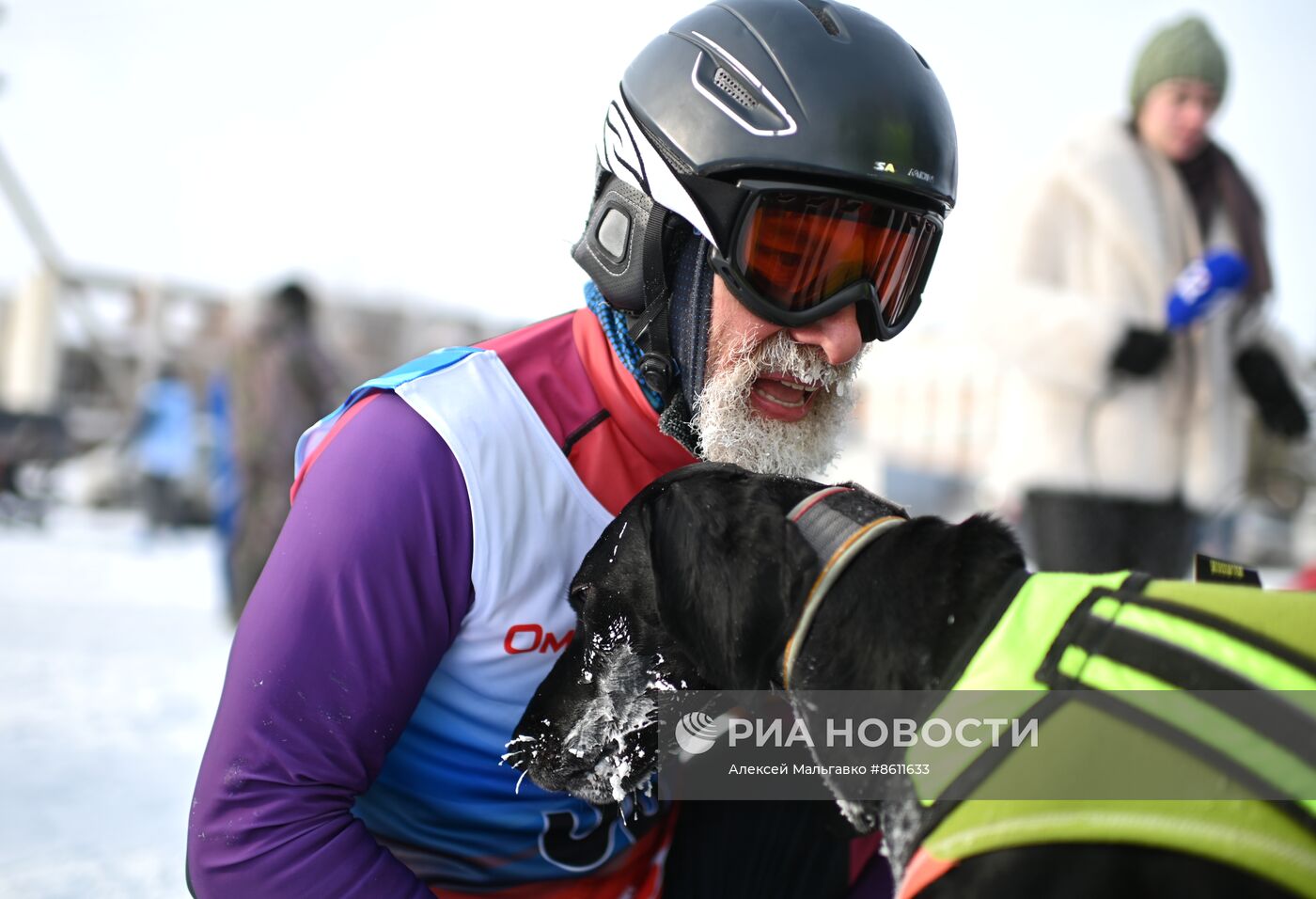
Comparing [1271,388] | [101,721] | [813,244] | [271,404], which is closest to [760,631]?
[813,244]

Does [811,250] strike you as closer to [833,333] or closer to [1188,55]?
[833,333]

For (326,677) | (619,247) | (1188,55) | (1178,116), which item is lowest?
(326,677)

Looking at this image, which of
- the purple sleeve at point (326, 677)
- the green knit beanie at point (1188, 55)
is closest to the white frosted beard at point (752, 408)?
the purple sleeve at point (326, 677)

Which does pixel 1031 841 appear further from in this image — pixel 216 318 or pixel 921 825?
pixel 216 318

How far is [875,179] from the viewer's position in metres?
1.69

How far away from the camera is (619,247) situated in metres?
1.91

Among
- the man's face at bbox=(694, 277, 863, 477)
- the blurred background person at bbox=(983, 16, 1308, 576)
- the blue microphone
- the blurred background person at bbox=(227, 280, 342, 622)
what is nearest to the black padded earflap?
the man's face at bbox=(694, 277, 863, 477)

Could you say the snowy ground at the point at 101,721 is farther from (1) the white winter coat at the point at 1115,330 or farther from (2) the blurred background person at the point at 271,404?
(1) the white winter coat at the point at 1115,330

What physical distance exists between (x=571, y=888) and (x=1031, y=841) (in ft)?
3.08

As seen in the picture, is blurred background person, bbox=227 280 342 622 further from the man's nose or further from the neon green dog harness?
→ the neon green dog harness

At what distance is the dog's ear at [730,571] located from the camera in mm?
1320

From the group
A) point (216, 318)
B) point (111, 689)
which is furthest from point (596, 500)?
point (216, 318)

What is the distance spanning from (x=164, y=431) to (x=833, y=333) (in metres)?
10.1

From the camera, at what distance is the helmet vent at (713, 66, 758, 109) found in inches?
69.0
